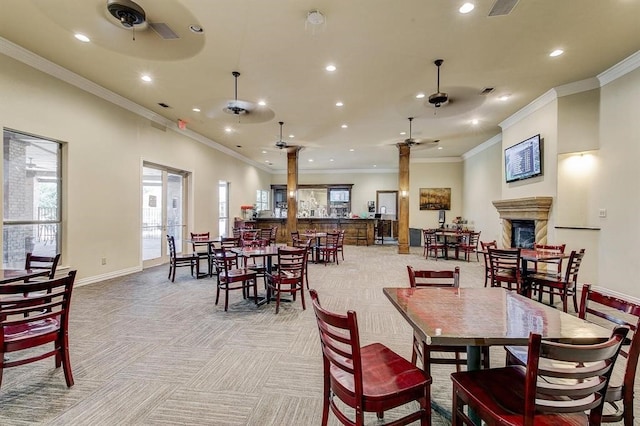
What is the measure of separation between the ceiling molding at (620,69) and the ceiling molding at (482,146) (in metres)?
3.63

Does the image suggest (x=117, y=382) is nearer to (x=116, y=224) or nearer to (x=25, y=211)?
(x=25, y=211)

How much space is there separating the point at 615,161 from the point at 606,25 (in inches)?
86.2

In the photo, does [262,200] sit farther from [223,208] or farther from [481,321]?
[481,321]

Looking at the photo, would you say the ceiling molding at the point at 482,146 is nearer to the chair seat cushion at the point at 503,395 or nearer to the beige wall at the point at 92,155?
the chair seat cushion at the point at 503,395

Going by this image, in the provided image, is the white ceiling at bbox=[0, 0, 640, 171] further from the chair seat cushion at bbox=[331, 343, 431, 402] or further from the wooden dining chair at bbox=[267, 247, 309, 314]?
the chair seat cushion at bbox=[331, 343, 431, 402]

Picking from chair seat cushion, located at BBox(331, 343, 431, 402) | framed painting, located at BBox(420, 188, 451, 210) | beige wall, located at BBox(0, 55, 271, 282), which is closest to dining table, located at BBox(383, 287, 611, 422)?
chair seat cushion, located at BBox(331, 343, 431, 402)

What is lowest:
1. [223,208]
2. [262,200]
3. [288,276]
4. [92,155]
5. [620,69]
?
[288,276]

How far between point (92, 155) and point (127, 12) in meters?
3.25

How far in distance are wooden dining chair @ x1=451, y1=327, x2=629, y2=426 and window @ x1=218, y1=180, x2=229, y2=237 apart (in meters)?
9.57

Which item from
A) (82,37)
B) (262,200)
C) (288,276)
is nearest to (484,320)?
(288,276)

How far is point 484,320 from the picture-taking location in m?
1.60

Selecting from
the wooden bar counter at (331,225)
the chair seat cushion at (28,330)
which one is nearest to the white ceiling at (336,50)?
the chair seat cushion at (28,330)

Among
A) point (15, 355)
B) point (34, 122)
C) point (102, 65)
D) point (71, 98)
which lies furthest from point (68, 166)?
point (15, 355)

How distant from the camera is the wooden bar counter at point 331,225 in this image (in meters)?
11.1
